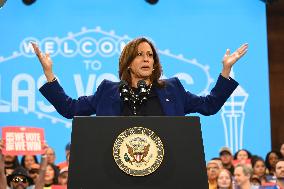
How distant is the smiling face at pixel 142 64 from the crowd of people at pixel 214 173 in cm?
183

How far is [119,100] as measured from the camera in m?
2.35

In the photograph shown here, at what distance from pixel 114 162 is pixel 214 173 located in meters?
3.78

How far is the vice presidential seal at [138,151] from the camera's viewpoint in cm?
196

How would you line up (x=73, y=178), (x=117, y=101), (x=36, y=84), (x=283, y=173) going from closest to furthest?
(x=73, y=178) → (x=117, y=101) → (x=283, y=173) → (x=36, y=84)

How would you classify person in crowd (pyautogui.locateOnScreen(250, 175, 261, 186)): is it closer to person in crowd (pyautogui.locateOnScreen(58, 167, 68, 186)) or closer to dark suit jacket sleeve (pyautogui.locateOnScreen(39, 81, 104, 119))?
person in crowd (pyautogui.locateOnScreen(58, 167, 68, 186))

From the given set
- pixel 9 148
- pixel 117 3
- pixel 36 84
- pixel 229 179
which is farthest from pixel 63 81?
pixel 229 179

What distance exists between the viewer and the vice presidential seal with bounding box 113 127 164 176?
1.96 meters

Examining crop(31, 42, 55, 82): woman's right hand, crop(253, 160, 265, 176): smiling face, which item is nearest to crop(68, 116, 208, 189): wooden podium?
crop(31, 42, 55, 82): woman's right hand

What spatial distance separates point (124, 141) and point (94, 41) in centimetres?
573

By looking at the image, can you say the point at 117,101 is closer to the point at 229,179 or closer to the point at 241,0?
the point at 229,179

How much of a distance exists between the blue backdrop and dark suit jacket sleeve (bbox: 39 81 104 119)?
4.92m

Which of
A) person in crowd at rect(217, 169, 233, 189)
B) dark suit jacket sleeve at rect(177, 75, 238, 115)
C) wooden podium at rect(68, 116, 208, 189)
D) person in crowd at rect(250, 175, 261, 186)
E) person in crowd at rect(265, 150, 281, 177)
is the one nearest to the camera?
wooden podium at rect(68, 116, 208, 189)

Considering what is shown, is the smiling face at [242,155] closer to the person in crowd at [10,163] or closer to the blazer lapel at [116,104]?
the person in crowd at [10,163]

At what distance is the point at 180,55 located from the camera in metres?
7.68
